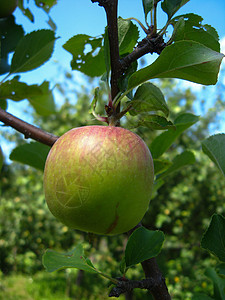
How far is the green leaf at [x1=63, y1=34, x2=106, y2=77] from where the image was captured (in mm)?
709

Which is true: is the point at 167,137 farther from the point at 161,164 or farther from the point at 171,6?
the point at 171,6

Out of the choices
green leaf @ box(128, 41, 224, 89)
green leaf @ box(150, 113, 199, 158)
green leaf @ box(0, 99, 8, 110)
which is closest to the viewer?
green leaf @ box(128, 41, 224, 89)

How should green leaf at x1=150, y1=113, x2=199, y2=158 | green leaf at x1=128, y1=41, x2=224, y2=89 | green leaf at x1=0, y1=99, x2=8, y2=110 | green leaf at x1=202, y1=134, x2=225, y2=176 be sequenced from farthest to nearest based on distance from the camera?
green leaf at x1=0, y1=99, x2=8, y2=110 < green leaf at x1=150, y1=113, x2=199, y2=158 < green leaf at x1=202, y1=134, x2=225, y2=176 < green leaf at x1=128, y1=41, x2=224, y2=89

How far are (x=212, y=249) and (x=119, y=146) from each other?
286 millimetres

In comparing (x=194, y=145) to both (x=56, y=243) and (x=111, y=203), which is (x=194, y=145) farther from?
(x=111, y=203)

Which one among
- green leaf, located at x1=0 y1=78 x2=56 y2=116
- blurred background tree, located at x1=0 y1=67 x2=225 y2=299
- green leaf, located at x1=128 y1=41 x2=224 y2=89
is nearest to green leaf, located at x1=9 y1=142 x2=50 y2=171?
green leaf, located at x1=0 y1=78 x2=56 y2=116

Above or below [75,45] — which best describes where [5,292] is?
below

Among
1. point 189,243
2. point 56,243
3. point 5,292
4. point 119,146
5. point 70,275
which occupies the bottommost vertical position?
point 5,292

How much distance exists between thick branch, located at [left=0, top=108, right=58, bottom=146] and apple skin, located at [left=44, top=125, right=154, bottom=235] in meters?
0.19

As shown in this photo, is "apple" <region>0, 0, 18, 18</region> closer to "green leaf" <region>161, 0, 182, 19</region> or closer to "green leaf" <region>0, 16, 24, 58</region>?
"green leaf" <region>0, 16, 24, 58</region>

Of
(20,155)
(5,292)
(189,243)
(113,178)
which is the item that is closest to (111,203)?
(113,178)

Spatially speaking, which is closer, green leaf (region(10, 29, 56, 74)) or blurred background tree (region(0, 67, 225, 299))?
green leaf (region(10, 29, 56, 74))

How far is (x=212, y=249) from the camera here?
0.57 m

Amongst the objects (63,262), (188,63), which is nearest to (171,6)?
(188,63)
